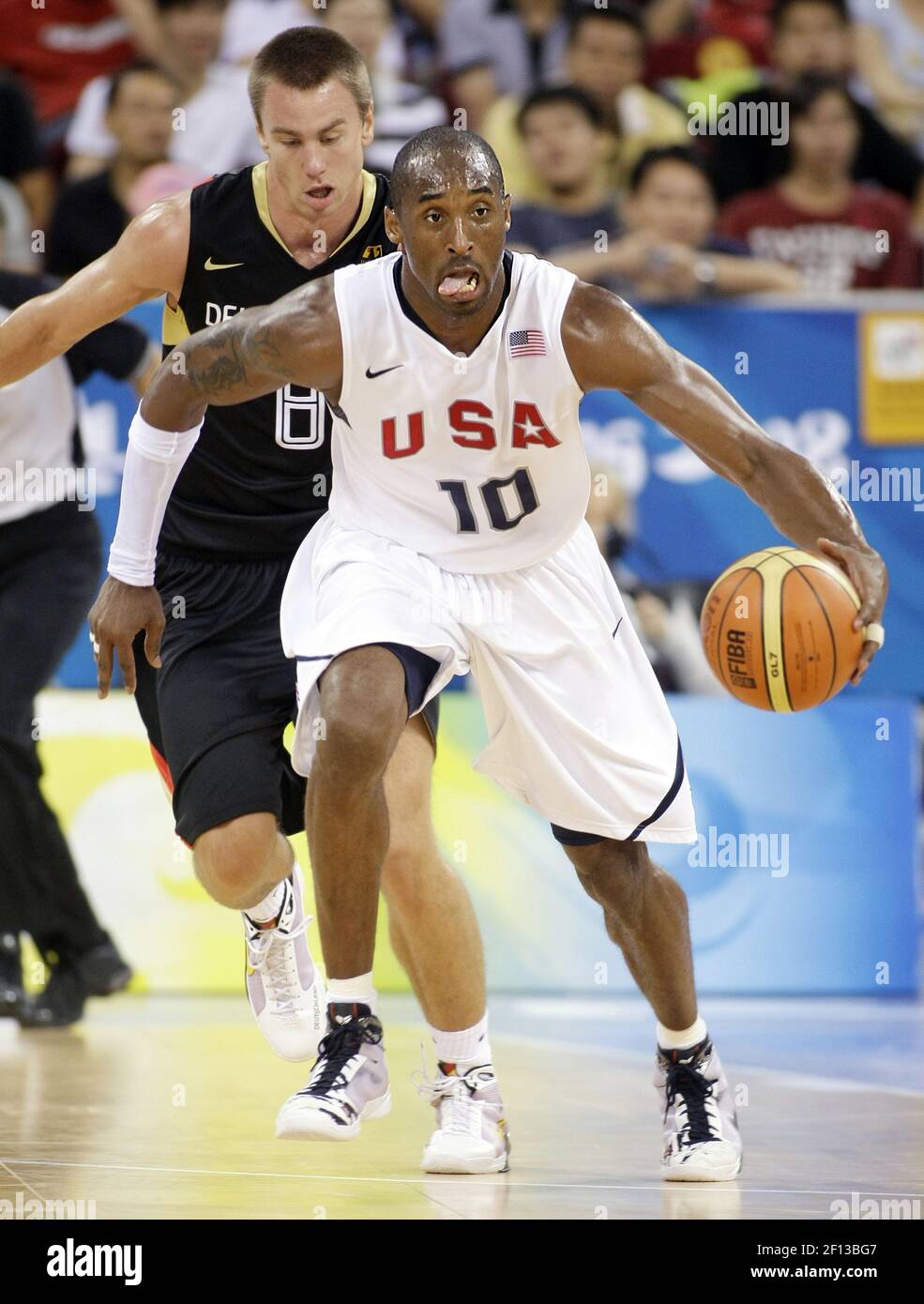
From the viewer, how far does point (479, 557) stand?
161 inches

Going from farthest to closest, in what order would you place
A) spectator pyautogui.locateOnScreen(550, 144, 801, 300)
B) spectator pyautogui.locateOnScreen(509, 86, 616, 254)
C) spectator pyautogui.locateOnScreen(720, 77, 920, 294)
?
spectator pyautogui.locateOnScreen(720, 77, 920, 294), spectator pyautogui.locateOnScreen(509, 86, 616, 254), spectator pyautogui.locateOnScreen(550, 144, 801, 300)

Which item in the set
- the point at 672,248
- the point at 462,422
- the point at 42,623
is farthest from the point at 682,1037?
the point at 672,248

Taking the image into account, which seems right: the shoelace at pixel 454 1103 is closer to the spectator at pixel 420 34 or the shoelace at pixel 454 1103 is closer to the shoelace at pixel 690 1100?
the shoelace at pixel 690 1100

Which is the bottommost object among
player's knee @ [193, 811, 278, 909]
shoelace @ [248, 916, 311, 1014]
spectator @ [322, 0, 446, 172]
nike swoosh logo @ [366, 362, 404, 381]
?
shoelace @ [248, 916, 311, 1014]

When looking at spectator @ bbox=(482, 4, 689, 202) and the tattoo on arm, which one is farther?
spectator @ bbox=(482, 4, 689, 202)

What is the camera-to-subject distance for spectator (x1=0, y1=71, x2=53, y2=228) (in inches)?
363

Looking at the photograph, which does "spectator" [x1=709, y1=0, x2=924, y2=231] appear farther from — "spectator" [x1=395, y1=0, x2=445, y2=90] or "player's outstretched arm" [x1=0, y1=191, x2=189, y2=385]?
"player's outstretched arm" [x1=0, y1=191, x2=189, y2=385]

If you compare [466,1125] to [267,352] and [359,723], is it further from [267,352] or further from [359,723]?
[267,352]

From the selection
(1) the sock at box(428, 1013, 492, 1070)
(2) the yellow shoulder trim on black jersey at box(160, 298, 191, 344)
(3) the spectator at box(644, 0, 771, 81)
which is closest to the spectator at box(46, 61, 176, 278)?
(3) the spectator at box(644, 0, 771, 81)

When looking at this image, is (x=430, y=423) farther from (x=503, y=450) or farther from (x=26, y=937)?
(x=26, y=937)

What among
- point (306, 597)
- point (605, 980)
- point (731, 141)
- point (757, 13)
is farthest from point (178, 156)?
point (306, 597)

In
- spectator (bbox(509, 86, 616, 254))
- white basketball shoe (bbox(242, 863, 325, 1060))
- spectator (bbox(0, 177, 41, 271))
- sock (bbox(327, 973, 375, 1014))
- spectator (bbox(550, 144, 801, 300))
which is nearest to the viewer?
sock (bbox(327, 973, 375, 1014))

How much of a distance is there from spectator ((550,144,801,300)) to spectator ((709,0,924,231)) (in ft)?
2.60

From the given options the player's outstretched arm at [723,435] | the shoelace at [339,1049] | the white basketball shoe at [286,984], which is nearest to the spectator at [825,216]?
the white basketball shoe at [286,984]
